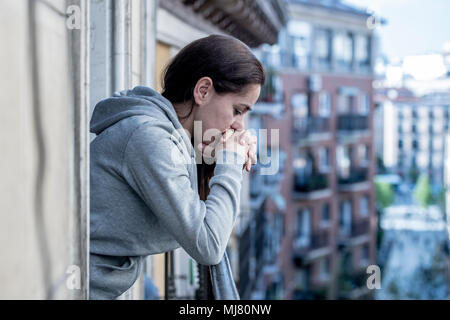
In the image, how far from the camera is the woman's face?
41.9 inches

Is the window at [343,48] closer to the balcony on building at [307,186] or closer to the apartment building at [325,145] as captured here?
the apartment building at [325,145]

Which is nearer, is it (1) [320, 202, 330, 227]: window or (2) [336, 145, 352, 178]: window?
(1) [320, 202, 330, 227]: window

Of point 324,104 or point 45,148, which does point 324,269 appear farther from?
point 45,148

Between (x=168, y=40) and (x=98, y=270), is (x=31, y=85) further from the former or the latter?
(x=168, y=40)

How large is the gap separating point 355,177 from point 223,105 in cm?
1296

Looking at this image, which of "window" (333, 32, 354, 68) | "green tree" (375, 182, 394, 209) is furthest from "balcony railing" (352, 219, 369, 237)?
"green tree" (375, 182, 394, 209)

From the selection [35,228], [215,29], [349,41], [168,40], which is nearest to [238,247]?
[215,29]

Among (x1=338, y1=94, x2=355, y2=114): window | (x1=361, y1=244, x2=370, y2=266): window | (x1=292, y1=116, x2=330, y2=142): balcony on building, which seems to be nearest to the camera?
(x1=292, y1=116, x2=330, y2=142): balcony on building

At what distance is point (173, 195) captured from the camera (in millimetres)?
874

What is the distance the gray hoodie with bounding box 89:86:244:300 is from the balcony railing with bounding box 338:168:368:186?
41.5ft

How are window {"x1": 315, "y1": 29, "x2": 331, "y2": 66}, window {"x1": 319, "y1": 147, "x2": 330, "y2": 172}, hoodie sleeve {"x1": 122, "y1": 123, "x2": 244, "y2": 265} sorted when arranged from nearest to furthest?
hoodie sleeve {"x1": 122, "y1": 123, "x2": 244, "y2": 265}
window {"x1": 315, "y1": 29, "x2": 331, "y2": 66}
window {"x1": 319, "y1": 147, "x2": 330, "y2": 172}

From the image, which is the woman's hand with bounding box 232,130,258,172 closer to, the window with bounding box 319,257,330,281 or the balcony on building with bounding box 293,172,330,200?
the balcony on building with bounding box 293,172,330,200

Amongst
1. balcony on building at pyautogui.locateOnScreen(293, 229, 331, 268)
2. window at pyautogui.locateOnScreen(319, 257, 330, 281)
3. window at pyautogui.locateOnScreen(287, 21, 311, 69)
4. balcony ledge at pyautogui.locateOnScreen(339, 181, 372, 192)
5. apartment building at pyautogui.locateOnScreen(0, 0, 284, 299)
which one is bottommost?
window at pyautogui.locateOnScreen(319, 257, 330, 281)

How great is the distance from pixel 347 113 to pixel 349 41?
1608mm
